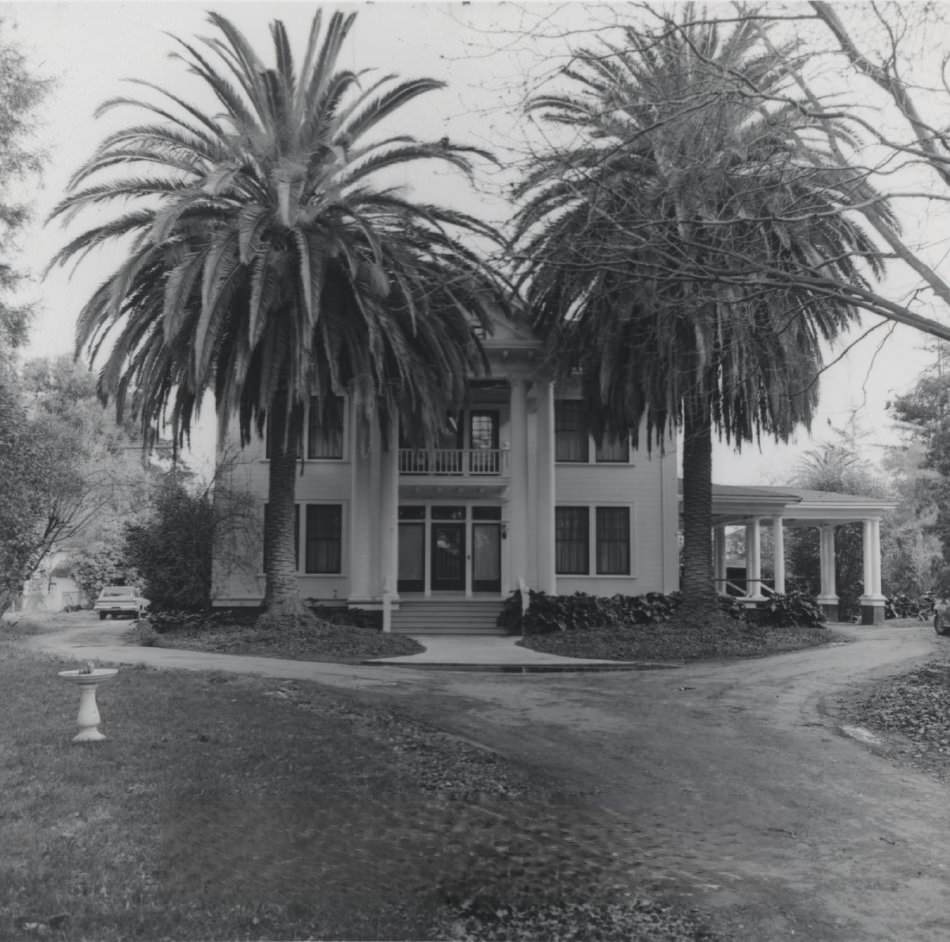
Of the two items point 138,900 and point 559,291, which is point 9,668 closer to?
point 138,900

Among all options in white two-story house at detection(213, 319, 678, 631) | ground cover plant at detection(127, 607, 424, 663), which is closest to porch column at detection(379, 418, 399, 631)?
white two-story house at detection(213, 319, 678, 631)

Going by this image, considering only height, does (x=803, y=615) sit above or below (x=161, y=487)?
below

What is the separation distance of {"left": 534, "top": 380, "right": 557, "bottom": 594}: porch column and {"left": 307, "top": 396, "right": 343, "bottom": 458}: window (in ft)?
16.5

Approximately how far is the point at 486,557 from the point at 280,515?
23.6ft

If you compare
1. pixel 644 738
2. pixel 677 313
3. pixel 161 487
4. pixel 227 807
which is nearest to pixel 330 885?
pixel 227 807

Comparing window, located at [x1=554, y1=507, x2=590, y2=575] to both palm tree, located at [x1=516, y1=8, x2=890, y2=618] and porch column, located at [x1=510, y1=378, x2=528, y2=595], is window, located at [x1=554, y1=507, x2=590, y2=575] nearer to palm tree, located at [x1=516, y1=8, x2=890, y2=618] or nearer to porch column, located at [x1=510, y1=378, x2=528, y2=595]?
porch column, located at [x1=510, y1=378, x2=528, y2=595]

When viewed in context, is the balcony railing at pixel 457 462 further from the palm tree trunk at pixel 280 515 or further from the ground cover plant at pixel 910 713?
the ground cover plant at pixel 910 713

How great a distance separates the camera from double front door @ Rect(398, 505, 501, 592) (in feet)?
85.2

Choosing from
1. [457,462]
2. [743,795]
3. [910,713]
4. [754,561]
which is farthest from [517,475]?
[743,795]

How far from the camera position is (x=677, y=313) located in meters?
10.1

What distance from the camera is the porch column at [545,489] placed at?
936 inches

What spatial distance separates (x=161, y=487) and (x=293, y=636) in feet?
23.3

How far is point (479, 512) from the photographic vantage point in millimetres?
26203

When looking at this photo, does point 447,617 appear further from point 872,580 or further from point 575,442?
point 872,580
